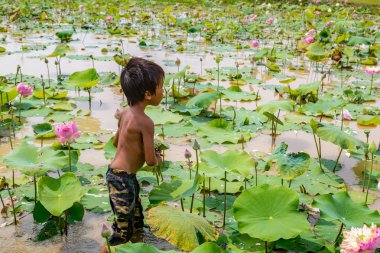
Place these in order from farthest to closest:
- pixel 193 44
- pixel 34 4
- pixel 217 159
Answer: pixel 34 4
pixel 193 44
pixel 217 159

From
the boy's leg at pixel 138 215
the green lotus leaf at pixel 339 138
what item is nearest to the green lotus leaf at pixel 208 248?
the boy's leg at pixel 138 215

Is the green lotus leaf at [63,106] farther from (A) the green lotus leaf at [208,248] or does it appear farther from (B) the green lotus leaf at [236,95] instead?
(A) the green lotus leaf at [208,248]

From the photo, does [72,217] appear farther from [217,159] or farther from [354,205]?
[354,205]

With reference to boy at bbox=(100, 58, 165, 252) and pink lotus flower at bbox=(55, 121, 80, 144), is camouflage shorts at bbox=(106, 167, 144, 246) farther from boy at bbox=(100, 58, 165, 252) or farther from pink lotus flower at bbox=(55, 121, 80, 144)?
pink lotus flower at bbox=(55, 121, 80, 144)

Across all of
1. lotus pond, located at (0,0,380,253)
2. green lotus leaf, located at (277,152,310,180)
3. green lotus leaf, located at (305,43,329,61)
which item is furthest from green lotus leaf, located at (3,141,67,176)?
green lotus leaf, located at (305,43,329,61)

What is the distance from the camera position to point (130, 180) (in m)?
2.21

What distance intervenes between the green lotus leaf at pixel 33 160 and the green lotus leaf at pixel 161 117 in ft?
4.05

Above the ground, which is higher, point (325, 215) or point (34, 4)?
point (34, 4)

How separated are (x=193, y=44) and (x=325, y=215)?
6.30m

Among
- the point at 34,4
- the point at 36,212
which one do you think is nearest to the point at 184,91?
the point at 36,212

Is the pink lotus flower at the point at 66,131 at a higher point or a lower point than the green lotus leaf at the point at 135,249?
higher

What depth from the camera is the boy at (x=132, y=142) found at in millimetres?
2156

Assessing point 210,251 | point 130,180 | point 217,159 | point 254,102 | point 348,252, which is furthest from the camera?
point 254,102

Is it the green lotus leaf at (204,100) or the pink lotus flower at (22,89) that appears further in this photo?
the green lotus leaf at (204,100)
